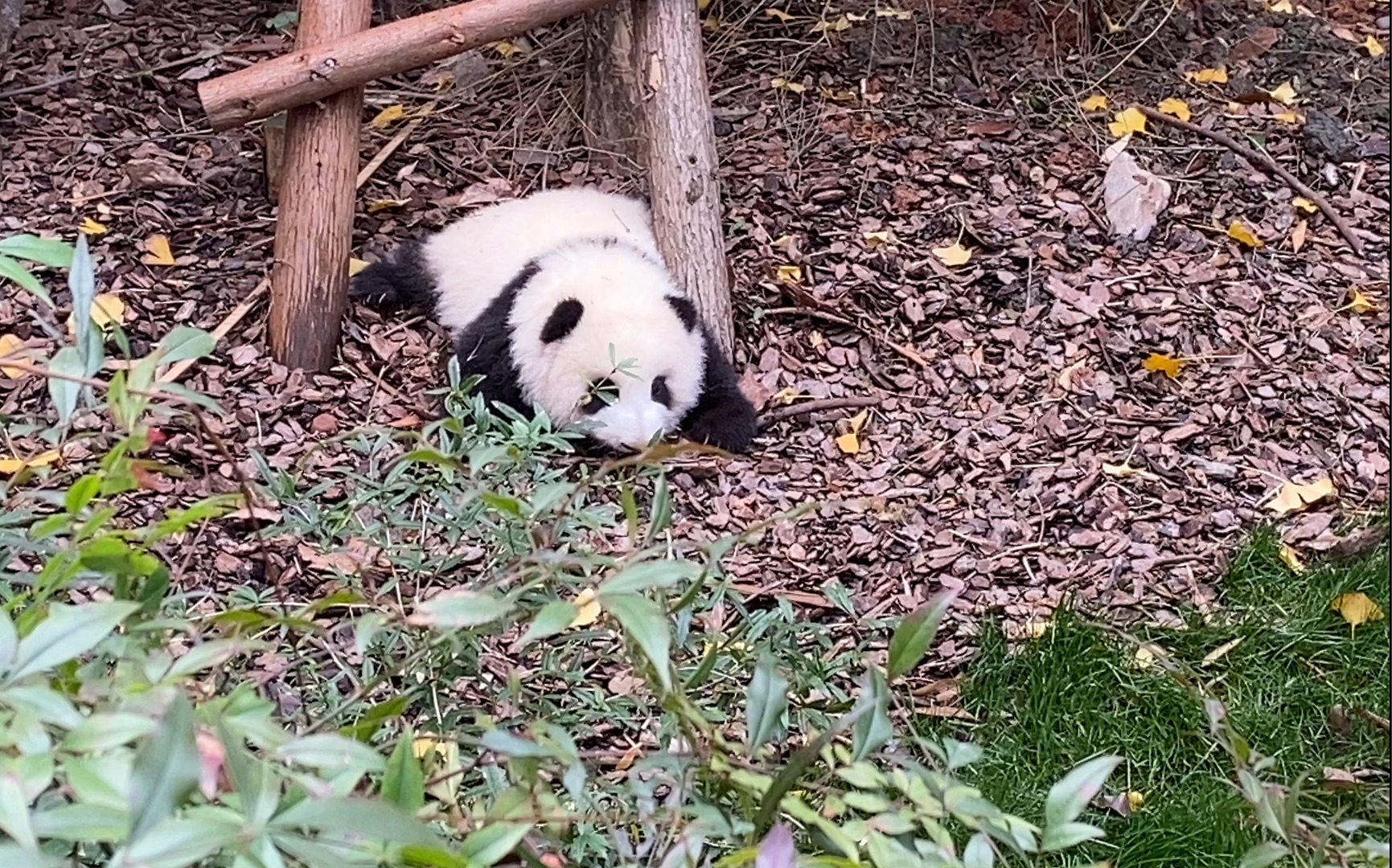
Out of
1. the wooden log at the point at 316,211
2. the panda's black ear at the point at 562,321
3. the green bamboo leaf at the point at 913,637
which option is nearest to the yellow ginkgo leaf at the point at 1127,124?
the panda's black ear at the point at 562,321

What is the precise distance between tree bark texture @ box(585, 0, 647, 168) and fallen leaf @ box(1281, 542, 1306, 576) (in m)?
2.29

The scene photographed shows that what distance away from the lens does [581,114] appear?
4.61 metres

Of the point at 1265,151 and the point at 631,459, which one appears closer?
the point at 631,459

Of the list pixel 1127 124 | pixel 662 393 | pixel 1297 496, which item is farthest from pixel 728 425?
pixel 1127 124

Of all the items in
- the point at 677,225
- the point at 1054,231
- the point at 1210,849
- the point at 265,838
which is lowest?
the point at 1210,849

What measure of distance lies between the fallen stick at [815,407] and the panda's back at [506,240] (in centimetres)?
65

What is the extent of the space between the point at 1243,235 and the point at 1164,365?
766 mm

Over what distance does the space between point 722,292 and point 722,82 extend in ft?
4.10

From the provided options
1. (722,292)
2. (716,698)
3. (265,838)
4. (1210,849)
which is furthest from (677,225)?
(265,838)

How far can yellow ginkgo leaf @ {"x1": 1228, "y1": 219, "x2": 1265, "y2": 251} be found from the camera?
4.23 m

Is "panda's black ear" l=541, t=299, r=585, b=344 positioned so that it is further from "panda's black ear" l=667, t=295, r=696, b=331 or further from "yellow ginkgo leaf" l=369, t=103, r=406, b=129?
"yellow ginkgo leaf" l=369, t=103, r=406, b=129

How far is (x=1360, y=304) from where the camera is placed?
3.97m

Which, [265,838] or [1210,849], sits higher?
[265,838]

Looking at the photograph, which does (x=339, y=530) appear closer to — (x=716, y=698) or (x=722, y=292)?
(x=716, y=698)
